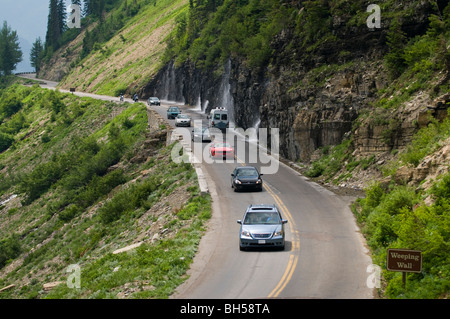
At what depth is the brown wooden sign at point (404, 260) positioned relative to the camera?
45.3 ft

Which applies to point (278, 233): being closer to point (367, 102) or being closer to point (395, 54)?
point (367, 102)

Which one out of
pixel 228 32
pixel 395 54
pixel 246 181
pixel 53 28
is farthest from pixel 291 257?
pixel 53 28

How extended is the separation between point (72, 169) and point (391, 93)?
38452mm

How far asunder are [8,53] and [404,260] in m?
162

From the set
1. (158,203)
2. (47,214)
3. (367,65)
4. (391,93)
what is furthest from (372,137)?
(47,214)

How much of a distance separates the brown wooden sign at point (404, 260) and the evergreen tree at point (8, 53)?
15975 cm

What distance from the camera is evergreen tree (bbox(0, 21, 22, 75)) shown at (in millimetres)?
158125

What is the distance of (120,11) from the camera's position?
524 feet

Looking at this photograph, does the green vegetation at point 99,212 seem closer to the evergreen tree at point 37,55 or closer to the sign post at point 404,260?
the sign post at point 404,260

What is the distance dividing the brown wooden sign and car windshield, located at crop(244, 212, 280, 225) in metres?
7.07

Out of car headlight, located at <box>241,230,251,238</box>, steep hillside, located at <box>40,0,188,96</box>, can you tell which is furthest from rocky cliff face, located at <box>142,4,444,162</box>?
steep hillside, located at <box>40,0,188,96</box>

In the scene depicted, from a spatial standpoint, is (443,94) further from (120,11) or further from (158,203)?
(120,11)

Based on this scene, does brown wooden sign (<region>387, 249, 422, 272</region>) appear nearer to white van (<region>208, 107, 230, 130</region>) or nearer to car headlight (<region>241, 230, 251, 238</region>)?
car headlight (<region>241, 230, 251, 238</region>)

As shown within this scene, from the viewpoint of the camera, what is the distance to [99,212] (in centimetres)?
4078
